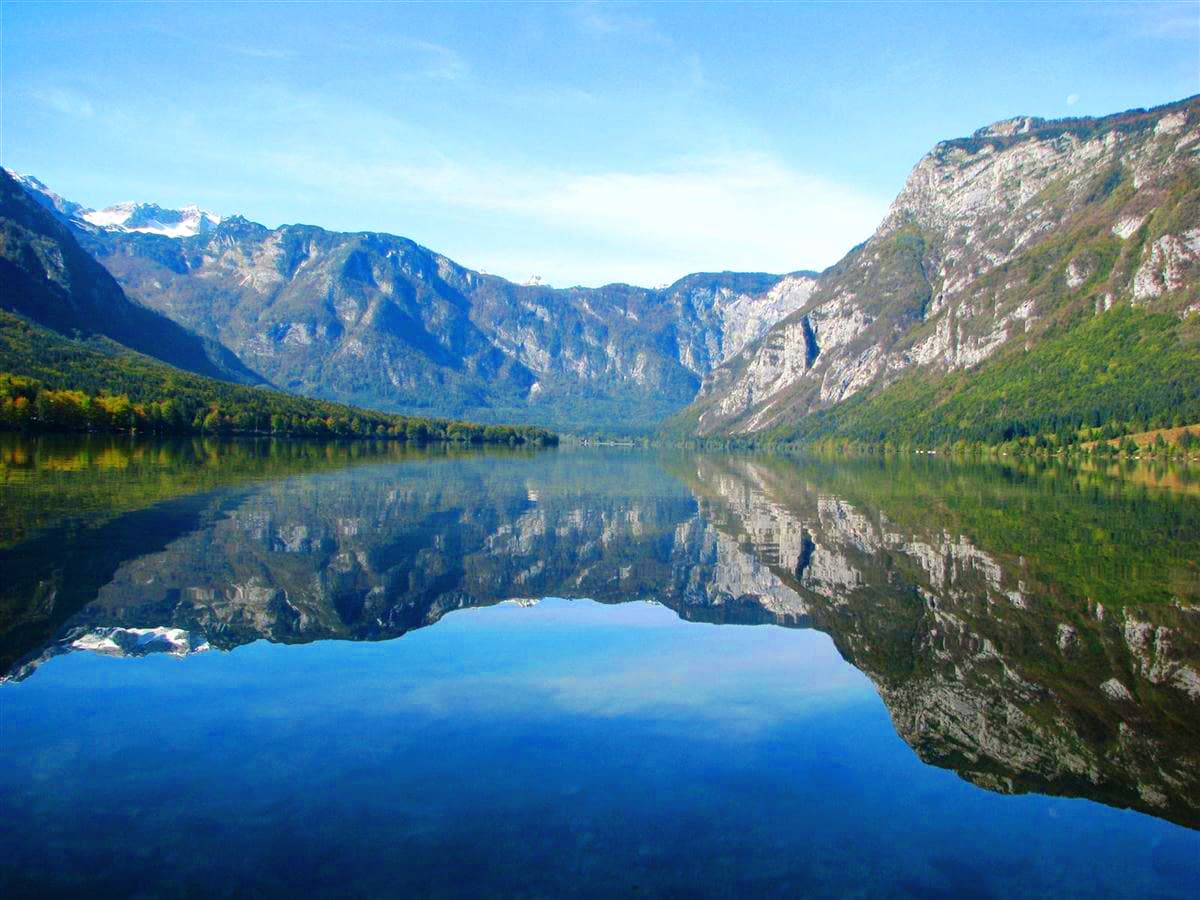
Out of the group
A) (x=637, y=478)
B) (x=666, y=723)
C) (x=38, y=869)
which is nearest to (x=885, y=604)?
(x=666, y=723)

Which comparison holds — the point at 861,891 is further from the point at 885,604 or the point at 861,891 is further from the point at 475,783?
the point at 885,604

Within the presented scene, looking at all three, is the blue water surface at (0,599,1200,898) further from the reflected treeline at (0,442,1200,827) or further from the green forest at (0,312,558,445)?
the green forest at (0,312,558,445)

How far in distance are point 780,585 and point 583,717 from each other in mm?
16252

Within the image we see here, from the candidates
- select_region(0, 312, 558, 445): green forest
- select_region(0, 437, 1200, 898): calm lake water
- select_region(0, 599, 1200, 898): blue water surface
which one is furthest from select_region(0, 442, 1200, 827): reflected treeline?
select_region(0, 312, 558, 445): green forest

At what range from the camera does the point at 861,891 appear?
1029 centimetres

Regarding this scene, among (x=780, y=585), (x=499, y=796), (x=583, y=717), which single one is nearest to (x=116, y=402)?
(x=780, y=585)

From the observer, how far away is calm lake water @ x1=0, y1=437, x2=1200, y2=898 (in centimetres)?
1070

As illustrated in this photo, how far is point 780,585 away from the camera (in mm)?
30969

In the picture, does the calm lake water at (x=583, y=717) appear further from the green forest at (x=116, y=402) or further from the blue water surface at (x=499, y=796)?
the green forest at (x=116, y=402)

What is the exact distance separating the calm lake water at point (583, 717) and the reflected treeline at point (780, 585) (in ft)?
0.50

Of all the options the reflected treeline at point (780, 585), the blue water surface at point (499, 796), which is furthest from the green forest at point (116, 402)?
the blue water surface at point (499, 796)

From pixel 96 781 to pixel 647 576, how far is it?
22620 mm

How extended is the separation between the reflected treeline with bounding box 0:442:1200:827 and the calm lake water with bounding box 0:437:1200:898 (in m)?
0.15

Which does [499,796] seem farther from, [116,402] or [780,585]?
[116,402]
